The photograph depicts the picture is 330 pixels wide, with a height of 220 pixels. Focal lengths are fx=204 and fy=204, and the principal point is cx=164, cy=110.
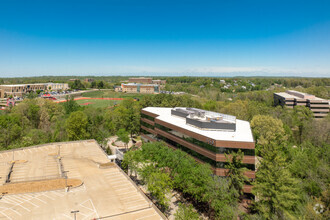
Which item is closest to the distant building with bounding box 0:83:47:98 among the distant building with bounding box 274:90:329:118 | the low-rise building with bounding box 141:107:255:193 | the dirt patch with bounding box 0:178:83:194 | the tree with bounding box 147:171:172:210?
the low-rise building with bounding box 141:107:255:193

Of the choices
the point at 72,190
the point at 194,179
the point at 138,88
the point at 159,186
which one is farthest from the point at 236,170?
the point at 138,88

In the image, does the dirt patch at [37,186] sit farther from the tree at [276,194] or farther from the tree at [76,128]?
the tree at [76,128]

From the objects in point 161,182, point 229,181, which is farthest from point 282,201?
point 161,182

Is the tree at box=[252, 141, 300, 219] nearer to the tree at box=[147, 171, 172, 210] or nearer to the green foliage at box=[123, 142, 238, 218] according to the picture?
the green foliage at box=[123, 142, 238, 218]

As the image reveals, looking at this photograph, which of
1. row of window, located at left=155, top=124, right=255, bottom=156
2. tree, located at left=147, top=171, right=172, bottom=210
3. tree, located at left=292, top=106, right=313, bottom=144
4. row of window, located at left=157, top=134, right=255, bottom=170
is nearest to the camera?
tree, located at left=147, top=171, right=172, bottom=210

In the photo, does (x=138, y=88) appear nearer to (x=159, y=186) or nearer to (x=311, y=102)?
(x=311, y=102)

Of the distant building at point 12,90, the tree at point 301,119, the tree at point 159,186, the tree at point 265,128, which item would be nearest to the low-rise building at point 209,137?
the tree at point 159,186

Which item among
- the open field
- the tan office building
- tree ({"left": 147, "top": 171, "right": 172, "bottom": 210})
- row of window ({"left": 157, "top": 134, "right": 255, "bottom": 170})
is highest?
the tan office building
